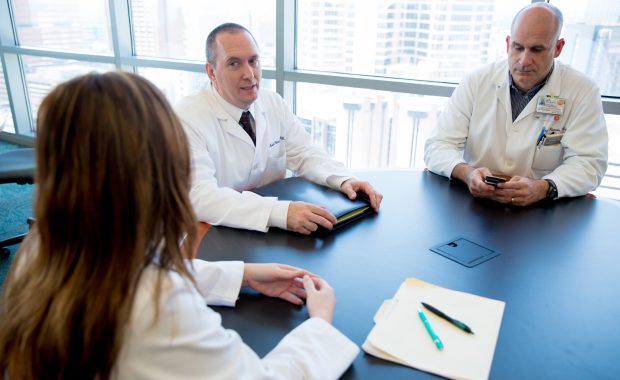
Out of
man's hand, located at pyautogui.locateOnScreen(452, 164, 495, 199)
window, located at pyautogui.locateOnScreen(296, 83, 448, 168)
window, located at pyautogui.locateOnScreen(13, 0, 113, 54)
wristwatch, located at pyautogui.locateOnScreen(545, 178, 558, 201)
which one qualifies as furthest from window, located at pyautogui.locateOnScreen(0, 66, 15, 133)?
wristwatch, located at pyautogui.locateOnScreen(545, 178, 558, 201)

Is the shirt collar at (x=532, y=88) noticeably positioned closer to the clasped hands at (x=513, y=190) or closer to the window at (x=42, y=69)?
the clasped hands at (x=513, y=190)

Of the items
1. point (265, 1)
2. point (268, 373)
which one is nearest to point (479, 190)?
point (268, 373)

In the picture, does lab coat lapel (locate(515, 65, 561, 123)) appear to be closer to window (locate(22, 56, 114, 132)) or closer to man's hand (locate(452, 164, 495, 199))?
man's hand (locate(452, 164, 495, 199))

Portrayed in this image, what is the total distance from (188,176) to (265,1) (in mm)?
2884

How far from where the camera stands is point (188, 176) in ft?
2.35

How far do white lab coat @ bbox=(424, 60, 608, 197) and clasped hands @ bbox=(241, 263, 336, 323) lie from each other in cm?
105

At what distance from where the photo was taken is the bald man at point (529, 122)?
1830mm

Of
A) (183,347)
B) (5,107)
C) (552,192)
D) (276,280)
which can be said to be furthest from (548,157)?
(5,107)

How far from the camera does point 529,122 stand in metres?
1.99

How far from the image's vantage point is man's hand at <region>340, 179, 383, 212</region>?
153cm

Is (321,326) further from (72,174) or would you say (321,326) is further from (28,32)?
(28,32)

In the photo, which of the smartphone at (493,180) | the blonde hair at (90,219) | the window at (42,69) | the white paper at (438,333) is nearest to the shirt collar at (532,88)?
the smartphone at (493,180)

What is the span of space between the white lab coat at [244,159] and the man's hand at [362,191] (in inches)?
2.4

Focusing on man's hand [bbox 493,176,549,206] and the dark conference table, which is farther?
man's hand [bbox 493,176,549,206]
